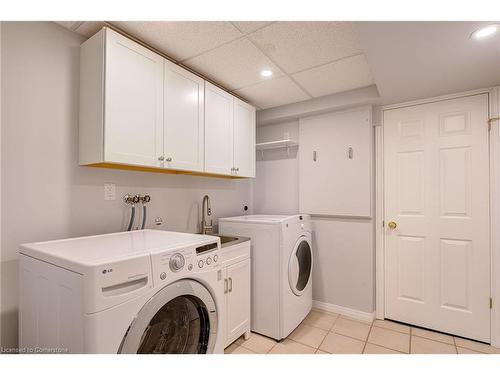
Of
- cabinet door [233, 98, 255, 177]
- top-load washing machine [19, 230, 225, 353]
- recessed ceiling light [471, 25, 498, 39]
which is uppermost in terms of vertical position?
recessed ceiling light [471, 25, 498, 39]

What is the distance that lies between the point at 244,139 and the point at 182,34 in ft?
3.88

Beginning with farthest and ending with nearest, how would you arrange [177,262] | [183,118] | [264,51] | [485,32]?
[183,118]
[264,51]
[485,32]
[177,262]

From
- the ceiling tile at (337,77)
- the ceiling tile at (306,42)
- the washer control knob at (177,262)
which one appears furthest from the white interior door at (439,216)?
the washer control knob at (177,262)

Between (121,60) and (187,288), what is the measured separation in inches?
54.3

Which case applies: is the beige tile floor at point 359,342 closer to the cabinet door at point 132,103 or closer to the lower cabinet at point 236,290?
the lower cabinet at point 236,290

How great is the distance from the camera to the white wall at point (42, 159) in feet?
4.44

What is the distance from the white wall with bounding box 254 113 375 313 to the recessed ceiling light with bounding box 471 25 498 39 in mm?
1628

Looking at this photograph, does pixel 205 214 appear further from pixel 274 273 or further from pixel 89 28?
pixel 89 28

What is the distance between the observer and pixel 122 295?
102 centimetres

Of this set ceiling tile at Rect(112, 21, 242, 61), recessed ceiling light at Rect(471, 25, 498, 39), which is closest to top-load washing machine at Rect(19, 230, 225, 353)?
ceiling tile at Rect(112, 21, 242, 61)

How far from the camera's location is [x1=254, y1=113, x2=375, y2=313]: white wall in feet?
8.39

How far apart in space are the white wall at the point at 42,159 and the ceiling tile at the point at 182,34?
43 cm

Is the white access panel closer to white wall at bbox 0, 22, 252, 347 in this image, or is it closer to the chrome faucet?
the chrome faucet

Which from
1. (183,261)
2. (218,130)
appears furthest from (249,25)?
(183,261)
